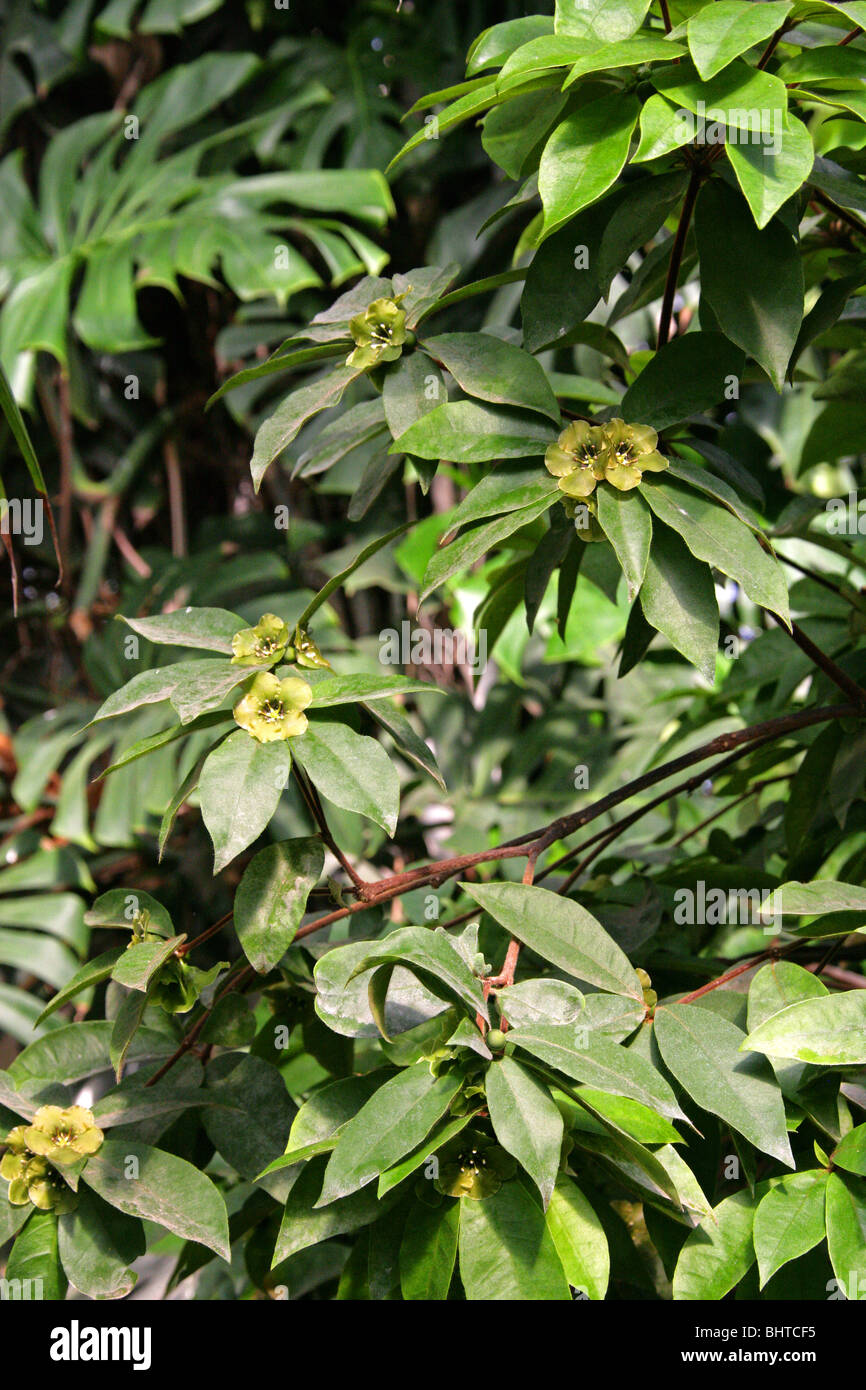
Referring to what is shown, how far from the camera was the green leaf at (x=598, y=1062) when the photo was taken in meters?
0.44

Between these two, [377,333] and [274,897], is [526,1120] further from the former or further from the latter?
[377,333]

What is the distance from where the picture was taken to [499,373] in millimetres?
557

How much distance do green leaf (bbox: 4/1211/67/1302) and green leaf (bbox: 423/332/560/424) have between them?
1.44ft

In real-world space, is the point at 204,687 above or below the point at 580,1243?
above

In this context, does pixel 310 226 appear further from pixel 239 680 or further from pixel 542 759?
pixel 239 680

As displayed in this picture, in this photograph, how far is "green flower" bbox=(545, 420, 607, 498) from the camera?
0.52 metres

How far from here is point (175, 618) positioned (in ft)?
1.93

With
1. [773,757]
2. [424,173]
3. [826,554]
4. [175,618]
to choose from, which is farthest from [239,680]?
[424,173]

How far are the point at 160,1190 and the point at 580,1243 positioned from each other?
7.5 inches

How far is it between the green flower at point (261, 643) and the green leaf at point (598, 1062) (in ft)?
0.69
